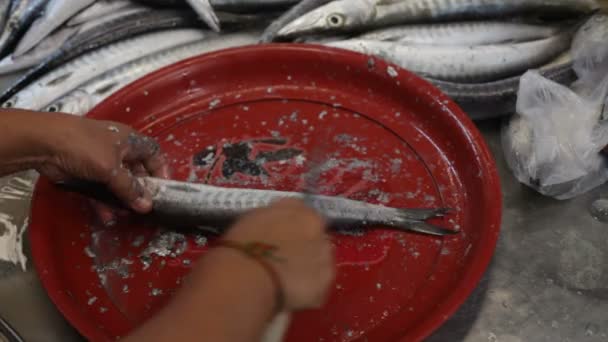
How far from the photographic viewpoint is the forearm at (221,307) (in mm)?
884

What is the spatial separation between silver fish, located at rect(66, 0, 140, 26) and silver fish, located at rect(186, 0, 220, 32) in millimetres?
370

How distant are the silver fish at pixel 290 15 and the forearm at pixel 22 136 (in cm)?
108

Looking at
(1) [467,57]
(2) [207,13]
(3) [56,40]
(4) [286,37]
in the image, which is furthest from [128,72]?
(1) [467,57]

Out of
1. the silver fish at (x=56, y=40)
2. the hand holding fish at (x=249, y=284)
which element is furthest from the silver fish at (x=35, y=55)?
the hand holding fish at (x=249, y=284)

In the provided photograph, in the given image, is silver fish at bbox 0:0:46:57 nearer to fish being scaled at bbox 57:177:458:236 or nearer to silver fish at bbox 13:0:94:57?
→ silver fish at bbox 13:0:94:57

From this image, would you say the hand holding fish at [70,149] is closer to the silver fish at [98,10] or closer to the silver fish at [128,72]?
the silver fish at [128,72]

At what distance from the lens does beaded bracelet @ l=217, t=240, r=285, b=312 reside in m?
0.93

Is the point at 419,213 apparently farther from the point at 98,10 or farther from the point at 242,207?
the point at 98,10

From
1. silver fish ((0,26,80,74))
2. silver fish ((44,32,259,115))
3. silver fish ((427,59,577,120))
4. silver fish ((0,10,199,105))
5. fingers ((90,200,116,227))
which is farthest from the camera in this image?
silver fish ((0,26,80,74))

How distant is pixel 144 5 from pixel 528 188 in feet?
6.07

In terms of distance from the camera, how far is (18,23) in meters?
2.50

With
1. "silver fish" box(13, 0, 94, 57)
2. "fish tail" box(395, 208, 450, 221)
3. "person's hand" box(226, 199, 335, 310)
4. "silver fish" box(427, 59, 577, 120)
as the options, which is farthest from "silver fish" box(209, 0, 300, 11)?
"person's hand" box(226, 199, 335, 310)

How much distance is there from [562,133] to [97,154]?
4.62ft

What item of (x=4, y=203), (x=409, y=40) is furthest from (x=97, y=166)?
(x=409, y=40)
